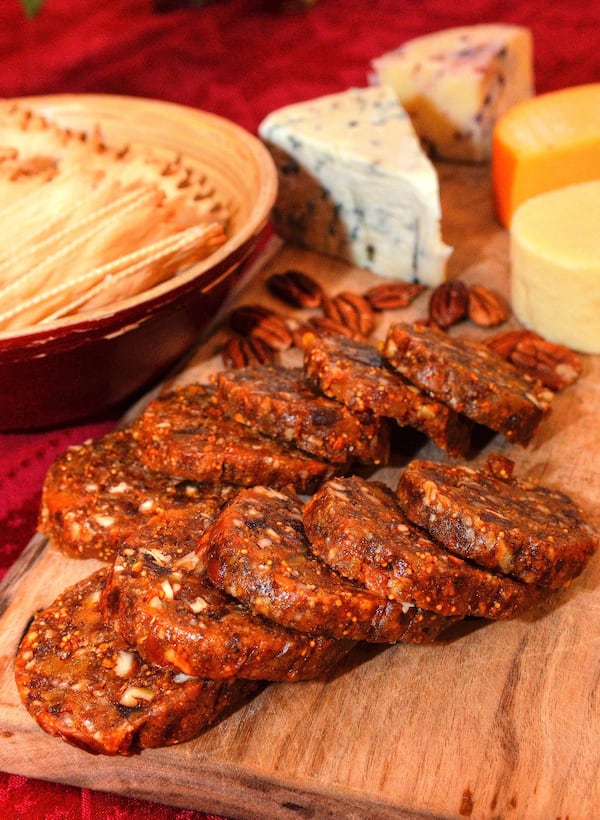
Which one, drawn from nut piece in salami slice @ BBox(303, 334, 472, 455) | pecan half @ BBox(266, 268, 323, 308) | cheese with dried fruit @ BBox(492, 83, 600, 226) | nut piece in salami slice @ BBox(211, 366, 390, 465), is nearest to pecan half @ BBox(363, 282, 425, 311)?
pecan half @ BBox(266, 268, 323, 308)

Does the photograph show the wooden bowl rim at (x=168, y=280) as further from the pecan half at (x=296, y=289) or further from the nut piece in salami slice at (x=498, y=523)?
the nut piece in salami slice at (x=498, y=523)

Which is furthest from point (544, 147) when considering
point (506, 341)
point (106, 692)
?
point (106, 692)

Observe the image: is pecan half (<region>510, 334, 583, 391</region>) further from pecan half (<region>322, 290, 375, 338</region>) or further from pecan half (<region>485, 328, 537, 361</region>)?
pecan half (<region>322, 290, 375, 338</region>)

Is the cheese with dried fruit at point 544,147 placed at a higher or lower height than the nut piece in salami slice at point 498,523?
higher

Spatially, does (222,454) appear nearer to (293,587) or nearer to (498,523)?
(293,587)

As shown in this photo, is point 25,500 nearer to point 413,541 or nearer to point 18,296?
point 18,296

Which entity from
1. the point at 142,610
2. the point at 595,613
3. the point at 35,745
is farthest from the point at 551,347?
the point at 35,745

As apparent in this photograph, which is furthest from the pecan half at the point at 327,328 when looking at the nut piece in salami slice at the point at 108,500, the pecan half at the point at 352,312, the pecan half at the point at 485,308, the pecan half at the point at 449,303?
the nut piece in salami slice at the point at 108,500
